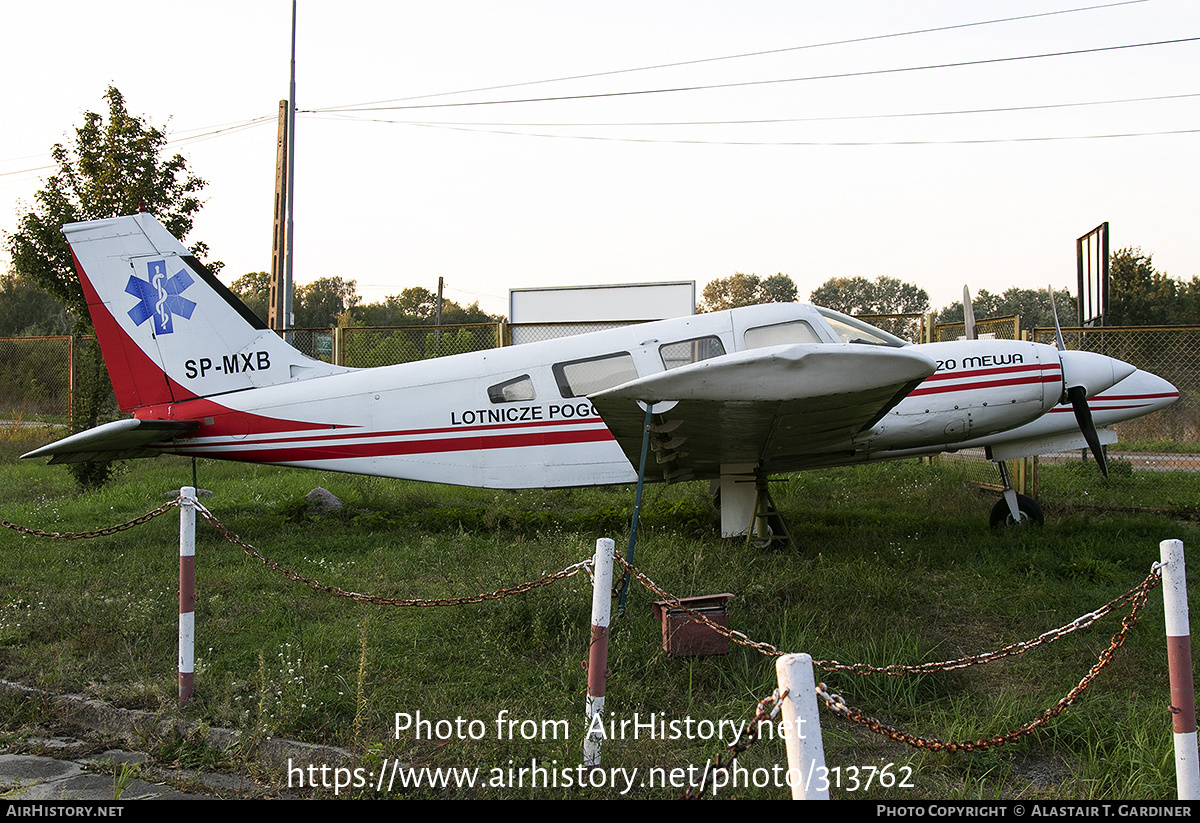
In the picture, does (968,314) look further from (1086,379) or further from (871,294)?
(871,294)

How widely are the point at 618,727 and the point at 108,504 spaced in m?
8.30

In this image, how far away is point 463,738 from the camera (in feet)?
11.6

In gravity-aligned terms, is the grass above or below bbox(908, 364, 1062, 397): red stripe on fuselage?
below

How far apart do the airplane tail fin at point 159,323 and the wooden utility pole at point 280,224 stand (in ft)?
20.1

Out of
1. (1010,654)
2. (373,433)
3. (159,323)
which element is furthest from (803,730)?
(159,323)

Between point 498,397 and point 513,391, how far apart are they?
17cm

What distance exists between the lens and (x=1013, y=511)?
7.86 meters

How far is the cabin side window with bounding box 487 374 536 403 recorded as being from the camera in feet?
24.9

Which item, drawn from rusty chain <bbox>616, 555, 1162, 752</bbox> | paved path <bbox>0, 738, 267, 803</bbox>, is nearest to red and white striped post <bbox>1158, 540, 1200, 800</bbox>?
rusty chain <bbox>616, 555, 1162, 752</bbox>

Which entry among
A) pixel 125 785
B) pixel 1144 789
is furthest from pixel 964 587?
pixel 125 785

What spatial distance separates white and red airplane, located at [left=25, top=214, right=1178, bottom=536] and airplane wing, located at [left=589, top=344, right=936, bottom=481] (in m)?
0.07

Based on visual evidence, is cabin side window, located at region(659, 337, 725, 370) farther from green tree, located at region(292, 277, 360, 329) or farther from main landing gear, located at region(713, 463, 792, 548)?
green tree, located at region(292, 277, 360, 329)

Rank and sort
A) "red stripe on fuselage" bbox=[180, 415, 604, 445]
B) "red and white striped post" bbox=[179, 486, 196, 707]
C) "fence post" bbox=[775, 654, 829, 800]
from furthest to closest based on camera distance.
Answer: "red stripe on fuselage" bbox=[180, 415, 604, 445] → "red and white striped post" bbox=[179, 486, 196, 707] → "fence post" bbox=[775, 654, 829, 800]

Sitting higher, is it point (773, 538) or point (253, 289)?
point (253, 289)
